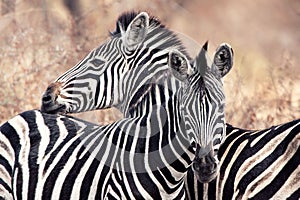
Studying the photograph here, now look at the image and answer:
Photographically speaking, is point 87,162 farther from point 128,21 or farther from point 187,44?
point 128,21

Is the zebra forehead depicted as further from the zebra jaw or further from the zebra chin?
the zebra chin

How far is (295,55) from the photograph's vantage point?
46.6 ft

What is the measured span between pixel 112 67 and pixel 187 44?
0.85 meters

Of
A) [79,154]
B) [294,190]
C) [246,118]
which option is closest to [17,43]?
[246,118]

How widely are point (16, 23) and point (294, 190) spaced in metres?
8.46

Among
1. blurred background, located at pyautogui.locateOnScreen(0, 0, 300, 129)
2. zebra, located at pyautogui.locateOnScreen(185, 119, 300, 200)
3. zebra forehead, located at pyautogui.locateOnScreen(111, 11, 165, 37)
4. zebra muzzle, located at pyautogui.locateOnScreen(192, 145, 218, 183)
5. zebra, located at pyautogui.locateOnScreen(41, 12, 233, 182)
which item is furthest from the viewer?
blurred background, located at pyautogui.locateOnScreen(0, 0, 300, 129)

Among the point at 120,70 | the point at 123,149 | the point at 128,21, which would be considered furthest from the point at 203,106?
the point at 128,21

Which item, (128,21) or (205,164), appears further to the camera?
(128,21)

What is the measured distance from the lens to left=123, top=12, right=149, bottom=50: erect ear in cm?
659

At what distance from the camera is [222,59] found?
207 inches

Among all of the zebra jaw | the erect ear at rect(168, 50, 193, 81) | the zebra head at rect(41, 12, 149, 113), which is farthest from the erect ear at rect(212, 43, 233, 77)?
the zebra jaw

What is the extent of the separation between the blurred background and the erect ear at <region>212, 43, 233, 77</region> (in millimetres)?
868

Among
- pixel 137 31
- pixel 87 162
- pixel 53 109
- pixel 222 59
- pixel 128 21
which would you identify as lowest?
pixel 87 162

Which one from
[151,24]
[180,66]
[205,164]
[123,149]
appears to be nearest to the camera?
[205,164]
